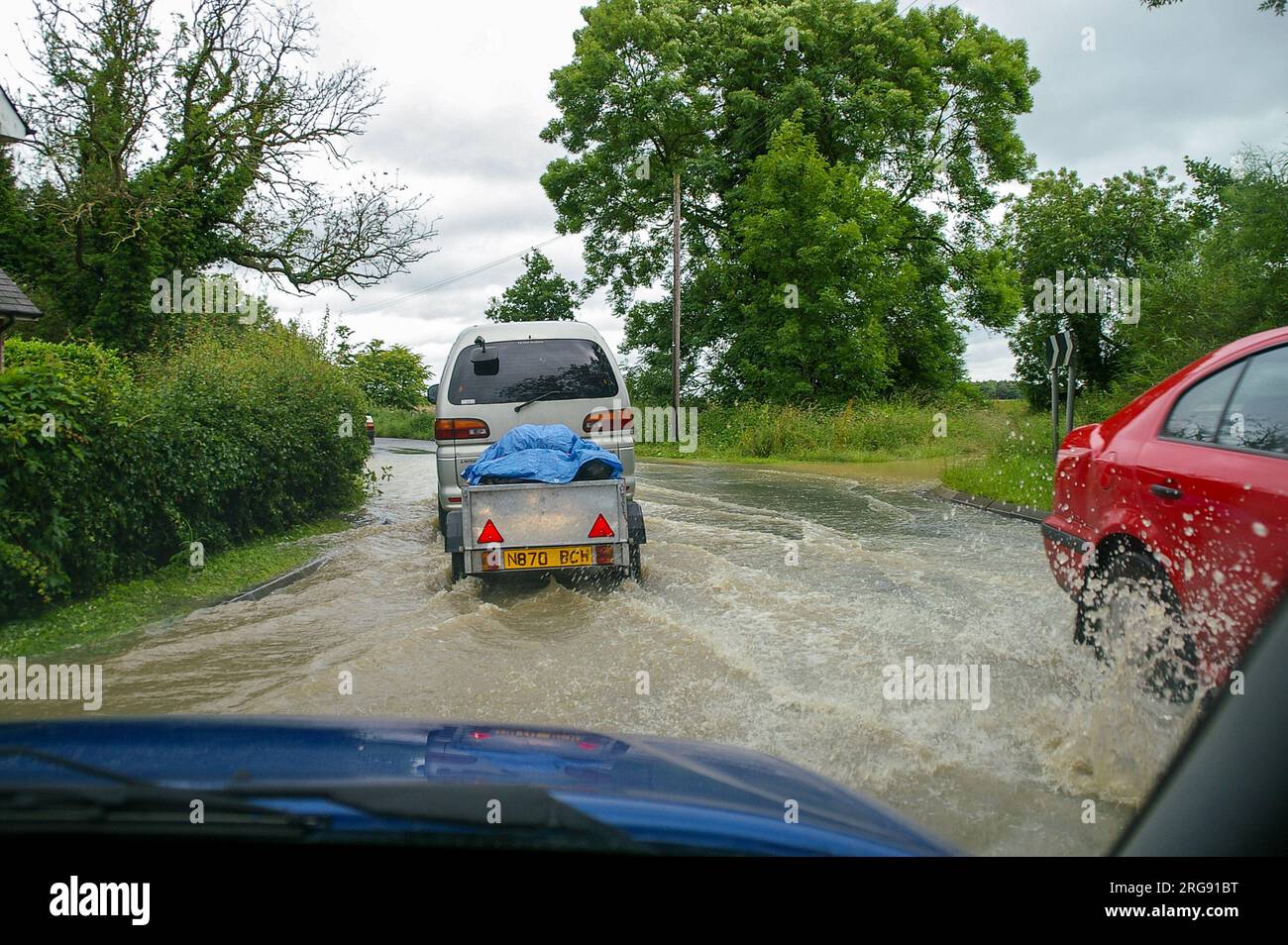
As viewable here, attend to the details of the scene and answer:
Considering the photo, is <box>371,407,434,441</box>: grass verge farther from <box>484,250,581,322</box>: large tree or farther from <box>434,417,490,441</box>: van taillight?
<box>434,417,490,441</box>: van taillight

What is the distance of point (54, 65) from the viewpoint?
18031 millimetres

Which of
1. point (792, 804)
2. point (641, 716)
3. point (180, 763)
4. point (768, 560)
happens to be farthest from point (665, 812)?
point (768, 560)

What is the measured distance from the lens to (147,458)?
8164 mm

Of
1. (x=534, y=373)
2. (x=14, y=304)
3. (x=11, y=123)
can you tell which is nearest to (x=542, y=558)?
(x=534, y=373)

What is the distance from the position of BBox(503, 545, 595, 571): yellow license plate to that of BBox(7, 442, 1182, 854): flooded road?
35 centimetres

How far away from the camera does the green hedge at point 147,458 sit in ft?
22.7

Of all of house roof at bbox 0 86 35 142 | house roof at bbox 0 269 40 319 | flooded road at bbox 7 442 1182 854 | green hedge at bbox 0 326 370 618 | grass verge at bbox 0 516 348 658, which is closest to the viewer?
flooded road at bbox 7 442 1182 854

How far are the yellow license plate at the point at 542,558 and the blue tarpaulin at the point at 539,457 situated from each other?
22.1 inches

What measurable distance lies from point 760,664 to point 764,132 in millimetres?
34683

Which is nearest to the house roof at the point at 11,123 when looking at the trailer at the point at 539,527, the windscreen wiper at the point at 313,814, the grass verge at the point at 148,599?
the grass verge at the point at 148,599

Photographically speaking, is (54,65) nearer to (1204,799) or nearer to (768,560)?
(768,560)

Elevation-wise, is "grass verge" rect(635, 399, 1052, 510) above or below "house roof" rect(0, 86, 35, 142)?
below

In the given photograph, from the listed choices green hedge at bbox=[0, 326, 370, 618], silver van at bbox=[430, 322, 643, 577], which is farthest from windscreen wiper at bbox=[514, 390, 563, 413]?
green hedge at bbox=[0, 326, 370, 618]

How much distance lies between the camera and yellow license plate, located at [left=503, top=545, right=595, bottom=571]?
7.41m
